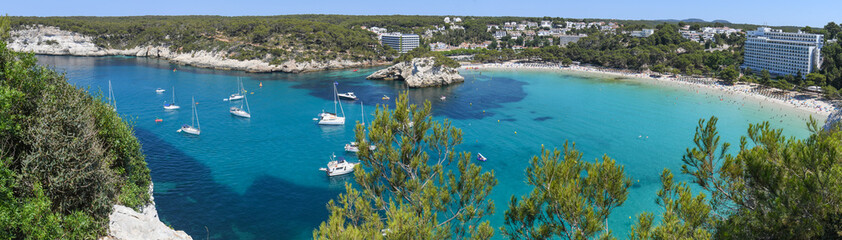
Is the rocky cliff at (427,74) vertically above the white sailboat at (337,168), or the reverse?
the rocky cliff at (427,74)

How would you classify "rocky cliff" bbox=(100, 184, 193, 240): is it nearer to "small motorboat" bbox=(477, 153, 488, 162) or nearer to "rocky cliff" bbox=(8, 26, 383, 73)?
"small motorboat" bbox=(477, 153, 488, 162)

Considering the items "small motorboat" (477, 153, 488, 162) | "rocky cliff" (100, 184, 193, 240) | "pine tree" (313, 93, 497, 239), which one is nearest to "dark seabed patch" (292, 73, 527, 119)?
"small motorboat" (477, 153, 488, 162)

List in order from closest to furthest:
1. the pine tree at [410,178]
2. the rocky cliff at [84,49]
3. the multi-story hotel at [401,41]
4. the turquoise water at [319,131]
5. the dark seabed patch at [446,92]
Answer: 1. the pine tree at [410,178]
2. the turquoise water at [319,131]
3. the dark seabed patch at [446,92]
4. the rocky cliff at [84,49]
5. the multi-story hotel at [401,41]

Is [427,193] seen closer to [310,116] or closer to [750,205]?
[750,205]

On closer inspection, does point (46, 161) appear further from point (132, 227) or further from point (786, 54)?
point (786, 54)

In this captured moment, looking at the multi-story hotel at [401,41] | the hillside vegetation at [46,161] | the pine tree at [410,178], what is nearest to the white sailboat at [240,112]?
the hillside vegetation at [46,161]

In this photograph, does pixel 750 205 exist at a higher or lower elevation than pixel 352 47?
lower

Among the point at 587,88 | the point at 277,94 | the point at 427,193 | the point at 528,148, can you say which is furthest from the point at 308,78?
the point at 427,193

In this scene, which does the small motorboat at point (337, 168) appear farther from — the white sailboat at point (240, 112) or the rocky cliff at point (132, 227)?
the white sailboat at point (240, 112)

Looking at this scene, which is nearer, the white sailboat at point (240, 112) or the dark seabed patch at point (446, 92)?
the white sailboat at point (240, 112)
